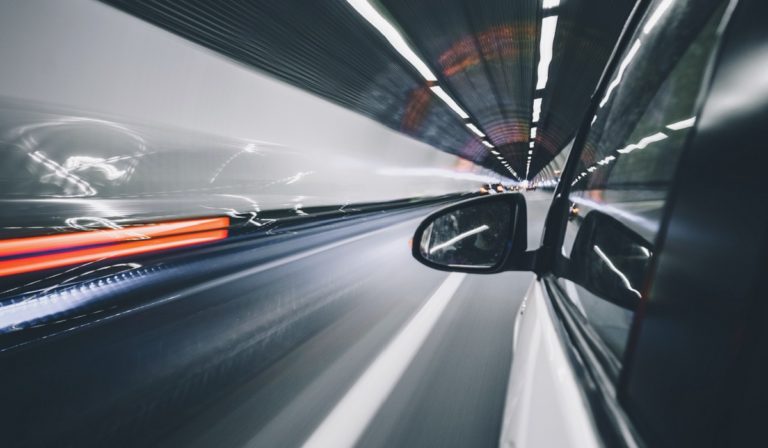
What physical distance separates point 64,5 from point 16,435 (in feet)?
22.3

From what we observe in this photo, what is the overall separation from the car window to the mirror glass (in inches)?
13.2

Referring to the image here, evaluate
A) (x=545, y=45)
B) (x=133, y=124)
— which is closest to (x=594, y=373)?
(x=133, y=124)

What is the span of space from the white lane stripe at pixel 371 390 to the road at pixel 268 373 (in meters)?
0.01

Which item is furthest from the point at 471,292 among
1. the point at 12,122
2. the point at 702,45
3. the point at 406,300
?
the point at 12,122

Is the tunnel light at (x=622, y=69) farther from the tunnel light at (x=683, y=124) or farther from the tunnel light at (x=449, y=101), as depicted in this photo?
the tunnel light at (x=449, y=101)

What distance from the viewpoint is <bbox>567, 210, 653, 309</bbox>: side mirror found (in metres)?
0.90

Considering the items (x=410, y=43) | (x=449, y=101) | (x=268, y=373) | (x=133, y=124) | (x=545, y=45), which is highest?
Answer: (x=545, y=45)

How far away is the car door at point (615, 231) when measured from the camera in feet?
2.46

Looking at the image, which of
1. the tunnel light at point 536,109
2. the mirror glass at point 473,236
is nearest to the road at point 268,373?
the mirror glass at point 473,236

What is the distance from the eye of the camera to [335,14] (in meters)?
10.1

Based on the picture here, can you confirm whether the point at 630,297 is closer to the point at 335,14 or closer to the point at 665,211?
the point at 665,211

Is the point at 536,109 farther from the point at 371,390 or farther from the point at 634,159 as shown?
the point at 634,159

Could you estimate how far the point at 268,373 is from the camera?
302cm

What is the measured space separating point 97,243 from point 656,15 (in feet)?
20.5
